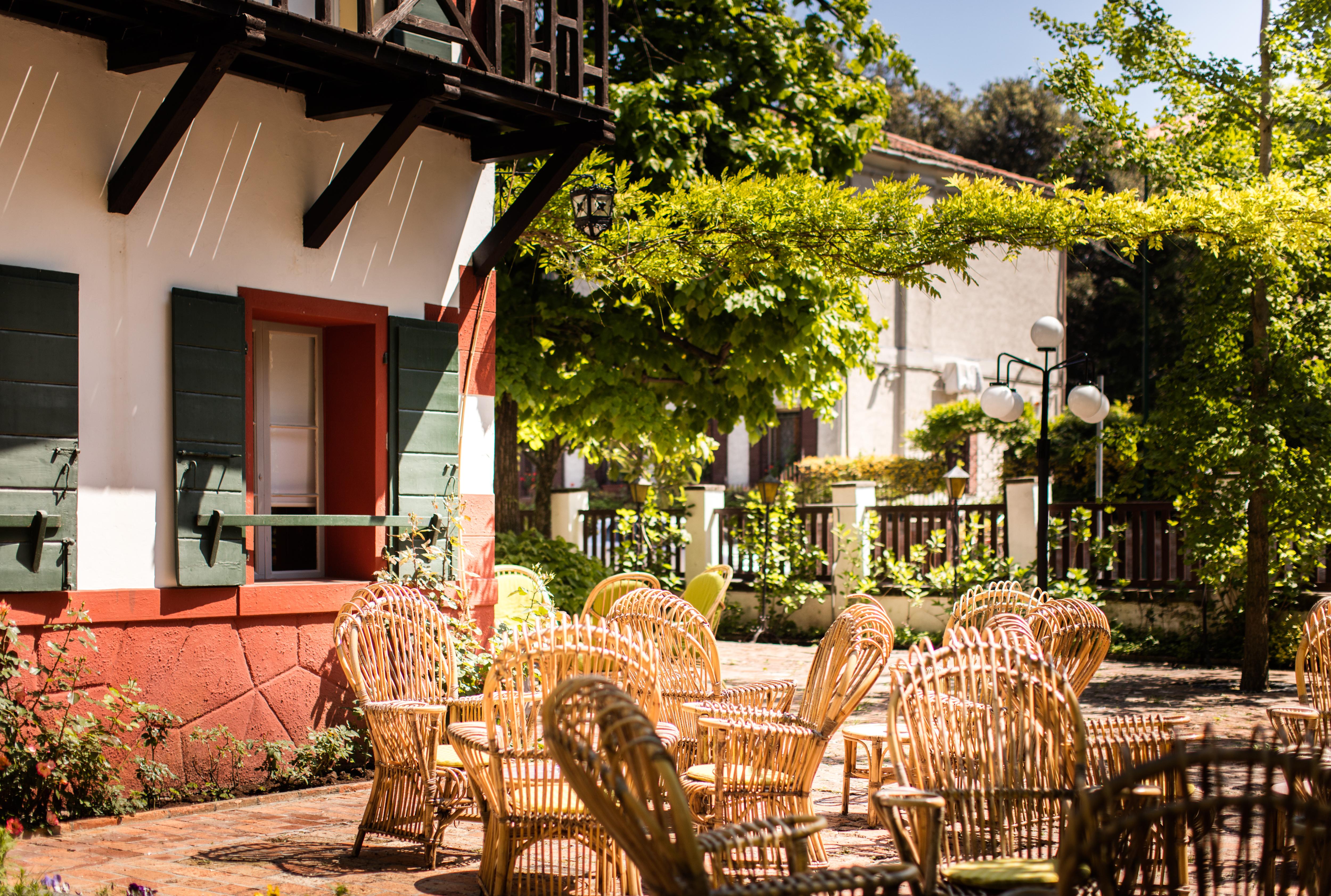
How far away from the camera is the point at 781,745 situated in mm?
A: 4730

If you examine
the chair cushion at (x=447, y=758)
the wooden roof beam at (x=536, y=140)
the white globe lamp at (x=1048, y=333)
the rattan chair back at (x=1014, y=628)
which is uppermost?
the wooden roof beam at (x=536, y=140)

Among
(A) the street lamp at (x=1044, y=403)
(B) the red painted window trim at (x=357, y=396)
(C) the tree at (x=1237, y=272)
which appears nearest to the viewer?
(B) the red painted window trim at (x=357, y=396)

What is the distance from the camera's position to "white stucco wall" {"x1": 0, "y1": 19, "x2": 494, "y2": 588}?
224 inches

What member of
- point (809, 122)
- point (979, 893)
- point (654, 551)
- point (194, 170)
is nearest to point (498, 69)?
point (194, 170)

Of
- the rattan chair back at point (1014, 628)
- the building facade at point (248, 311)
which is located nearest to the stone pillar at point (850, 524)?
the building facade at point (248, 311)

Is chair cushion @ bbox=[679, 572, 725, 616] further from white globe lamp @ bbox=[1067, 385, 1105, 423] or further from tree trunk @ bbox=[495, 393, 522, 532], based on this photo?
white globe lamp @ bbox=[1067, 385, 1105, 423]

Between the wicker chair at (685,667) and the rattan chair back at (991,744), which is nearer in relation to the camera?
the rattan chair back at (991,744)

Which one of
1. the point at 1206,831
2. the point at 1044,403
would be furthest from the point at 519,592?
the point at 1206,831

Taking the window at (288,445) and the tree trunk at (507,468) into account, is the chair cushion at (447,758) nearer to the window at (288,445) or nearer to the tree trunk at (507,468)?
the window at (288,445)

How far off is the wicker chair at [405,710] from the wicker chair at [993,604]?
107 inches

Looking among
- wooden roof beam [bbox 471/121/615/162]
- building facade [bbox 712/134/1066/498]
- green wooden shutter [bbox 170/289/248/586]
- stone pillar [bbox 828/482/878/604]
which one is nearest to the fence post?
stone pillar [bbox 828/482/878/604]

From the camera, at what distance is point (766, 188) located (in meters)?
7.58

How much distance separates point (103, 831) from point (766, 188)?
509 cm

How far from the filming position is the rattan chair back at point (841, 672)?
15.9ft
